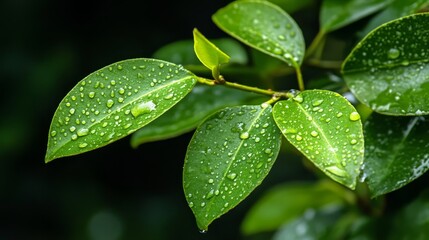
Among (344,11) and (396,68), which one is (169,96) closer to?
(396,68)

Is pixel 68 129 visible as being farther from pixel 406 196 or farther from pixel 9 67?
pixel 9 67

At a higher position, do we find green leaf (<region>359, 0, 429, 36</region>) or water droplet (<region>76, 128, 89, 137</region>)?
water droplet (<region>76, 128, 89, 137</region>)

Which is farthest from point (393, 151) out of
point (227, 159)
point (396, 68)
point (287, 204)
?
point (287, 204)

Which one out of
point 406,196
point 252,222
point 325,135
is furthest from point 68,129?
point 252,222

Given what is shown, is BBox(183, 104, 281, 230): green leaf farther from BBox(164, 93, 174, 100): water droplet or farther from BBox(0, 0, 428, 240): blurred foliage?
BBox(0, 0, 428, 240): blurred foliage

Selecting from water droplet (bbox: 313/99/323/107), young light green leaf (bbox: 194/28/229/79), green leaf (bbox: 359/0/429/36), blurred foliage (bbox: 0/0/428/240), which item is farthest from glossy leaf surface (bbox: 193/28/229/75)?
blurred foliage (bbox: 0/0/428/240)

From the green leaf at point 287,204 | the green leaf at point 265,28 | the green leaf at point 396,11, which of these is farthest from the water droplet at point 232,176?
the green leaf at point 287,204

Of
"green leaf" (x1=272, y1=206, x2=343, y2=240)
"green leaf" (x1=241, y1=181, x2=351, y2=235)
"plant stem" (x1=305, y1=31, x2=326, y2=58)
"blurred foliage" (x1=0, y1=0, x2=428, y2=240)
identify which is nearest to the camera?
"plant stem" (x1=305, y1=31, x2=326, y2=58)
